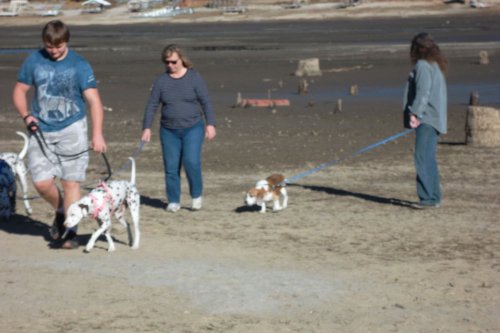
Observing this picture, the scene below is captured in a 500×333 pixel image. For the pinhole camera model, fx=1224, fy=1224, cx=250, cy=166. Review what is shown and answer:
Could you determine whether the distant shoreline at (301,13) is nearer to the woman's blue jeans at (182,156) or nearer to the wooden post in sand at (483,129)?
the wooden post in sand at (483,129)

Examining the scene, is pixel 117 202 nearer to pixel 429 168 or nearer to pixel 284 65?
pixel 429 168

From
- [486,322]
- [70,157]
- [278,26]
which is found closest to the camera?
[486,322]

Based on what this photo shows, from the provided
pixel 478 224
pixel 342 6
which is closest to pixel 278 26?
pixel 342 6

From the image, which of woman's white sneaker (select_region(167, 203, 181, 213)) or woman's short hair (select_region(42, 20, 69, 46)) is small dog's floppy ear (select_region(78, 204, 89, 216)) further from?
woman's white sneaker (select_region(167, 203, 181, 213))

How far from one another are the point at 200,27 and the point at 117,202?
74.2m

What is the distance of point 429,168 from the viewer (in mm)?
13891

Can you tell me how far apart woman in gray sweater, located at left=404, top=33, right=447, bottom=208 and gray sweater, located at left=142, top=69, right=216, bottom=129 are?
2268 millimetres

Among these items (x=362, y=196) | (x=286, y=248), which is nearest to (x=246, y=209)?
(x=362, y=196)

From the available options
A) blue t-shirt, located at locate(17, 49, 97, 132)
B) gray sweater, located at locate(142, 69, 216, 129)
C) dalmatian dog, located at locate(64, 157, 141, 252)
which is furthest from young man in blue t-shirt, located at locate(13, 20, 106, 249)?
gray sweater, located at locate(142, 69, 216, 129)

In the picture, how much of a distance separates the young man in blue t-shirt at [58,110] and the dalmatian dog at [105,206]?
1.09 ft

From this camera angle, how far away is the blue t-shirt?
11.0 meters

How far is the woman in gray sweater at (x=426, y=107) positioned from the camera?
44.5 ft

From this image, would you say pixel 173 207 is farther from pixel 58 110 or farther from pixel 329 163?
pixel 329 163

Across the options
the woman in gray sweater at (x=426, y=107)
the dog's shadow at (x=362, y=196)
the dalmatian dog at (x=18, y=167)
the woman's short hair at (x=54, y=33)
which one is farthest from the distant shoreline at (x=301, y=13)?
the woman's short hair at (x=54, y=33)
